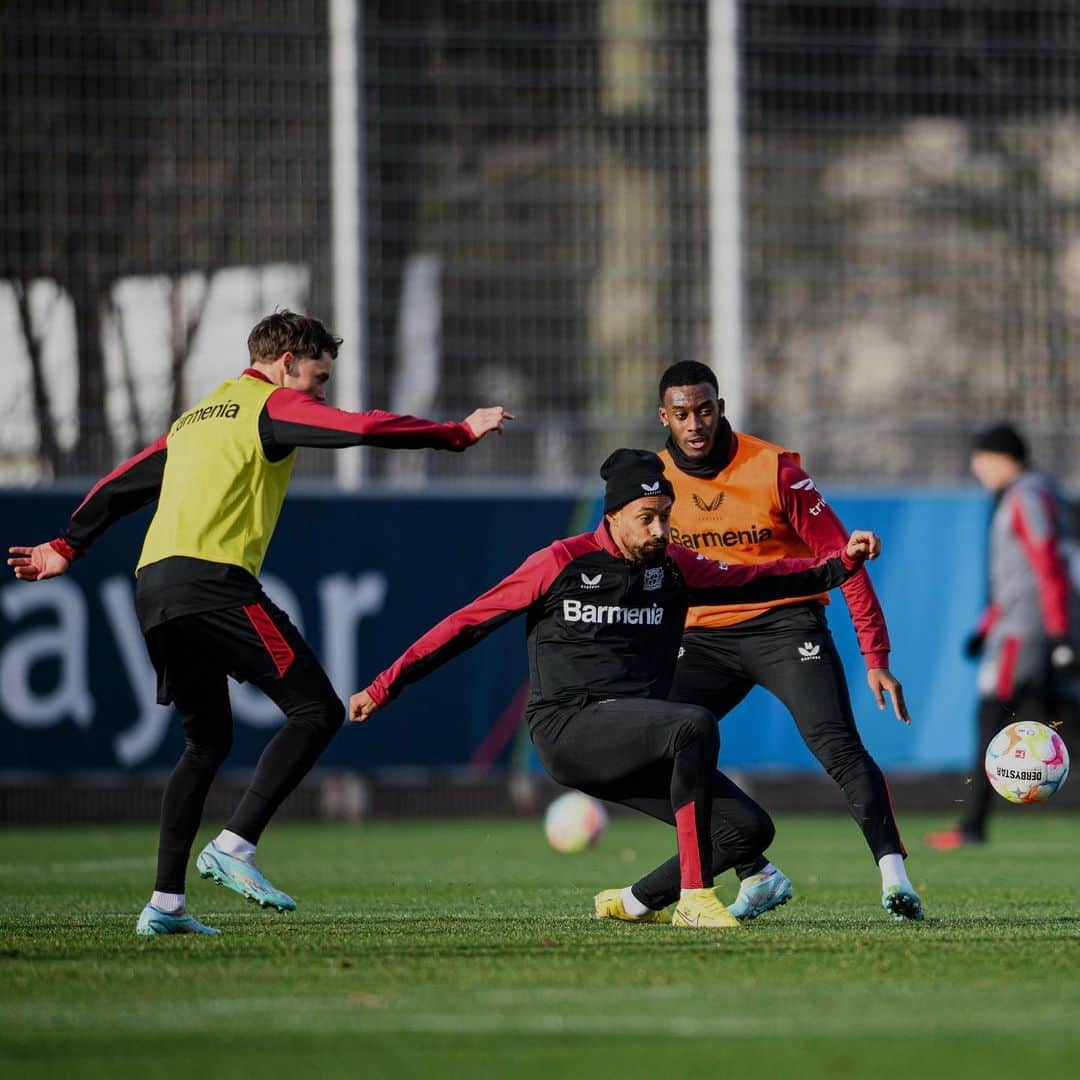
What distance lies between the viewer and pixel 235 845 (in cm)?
809

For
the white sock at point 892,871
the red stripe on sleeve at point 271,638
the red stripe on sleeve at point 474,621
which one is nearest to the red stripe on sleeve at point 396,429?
the red stripe on sleeve at point 474,621

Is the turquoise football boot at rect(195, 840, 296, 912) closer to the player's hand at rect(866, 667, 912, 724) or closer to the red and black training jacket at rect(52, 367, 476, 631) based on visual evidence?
the red and black training jacket at rect(52, 367, 476, 631)

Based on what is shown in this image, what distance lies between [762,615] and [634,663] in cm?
71

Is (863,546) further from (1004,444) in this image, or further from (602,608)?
(1004,444)

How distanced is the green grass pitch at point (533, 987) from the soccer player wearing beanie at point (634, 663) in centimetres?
32

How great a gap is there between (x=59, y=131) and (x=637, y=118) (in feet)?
15.5

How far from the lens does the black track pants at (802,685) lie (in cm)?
862

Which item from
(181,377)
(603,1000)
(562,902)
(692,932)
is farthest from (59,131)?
(603,1000)

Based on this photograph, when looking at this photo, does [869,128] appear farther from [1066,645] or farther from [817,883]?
[817,883]

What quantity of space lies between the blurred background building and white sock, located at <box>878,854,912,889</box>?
850 cm

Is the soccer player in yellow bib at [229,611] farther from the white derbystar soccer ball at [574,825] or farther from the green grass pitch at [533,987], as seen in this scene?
the white derbystar soccer ball at [574,825]

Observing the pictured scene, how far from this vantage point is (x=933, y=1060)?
528cm

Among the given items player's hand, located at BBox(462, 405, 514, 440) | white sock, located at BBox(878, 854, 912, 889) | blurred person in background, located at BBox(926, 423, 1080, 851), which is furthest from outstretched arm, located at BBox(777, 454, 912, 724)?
blurred person in background, located at BBox(926, 423, 1080, 851)

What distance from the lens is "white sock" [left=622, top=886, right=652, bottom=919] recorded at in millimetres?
8578
